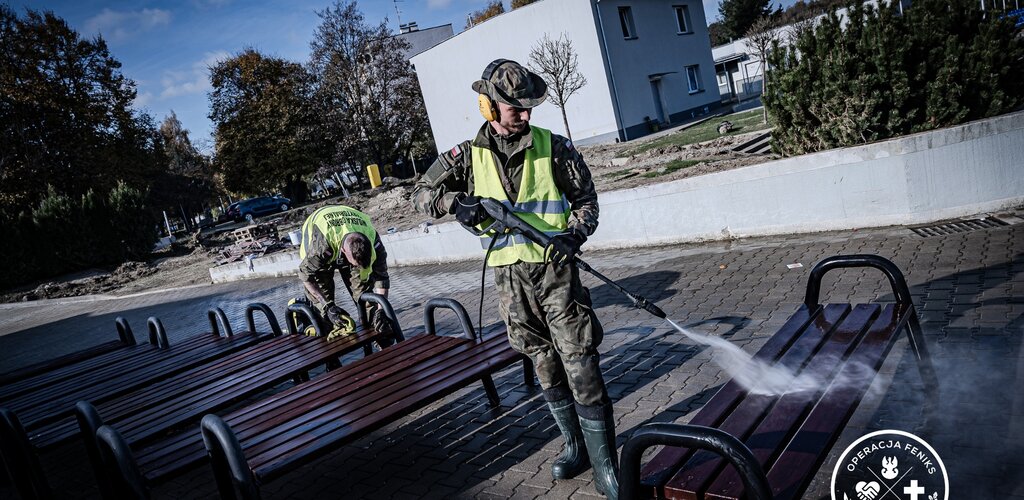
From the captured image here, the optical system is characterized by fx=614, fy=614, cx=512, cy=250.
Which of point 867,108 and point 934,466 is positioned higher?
point 867,108

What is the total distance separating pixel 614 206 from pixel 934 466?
6894 millimetres

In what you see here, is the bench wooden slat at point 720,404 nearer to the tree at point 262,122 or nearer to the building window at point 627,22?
the building window at point 627,22

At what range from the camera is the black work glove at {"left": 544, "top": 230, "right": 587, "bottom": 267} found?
2.92 metres

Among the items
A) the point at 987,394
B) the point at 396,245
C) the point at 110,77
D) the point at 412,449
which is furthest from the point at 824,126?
the point at 110,77

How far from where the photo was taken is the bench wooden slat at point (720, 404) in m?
2.22

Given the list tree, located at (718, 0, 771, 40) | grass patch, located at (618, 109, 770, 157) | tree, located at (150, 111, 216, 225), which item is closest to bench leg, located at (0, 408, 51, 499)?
grass patch, located at (618, 109, 770, 157)

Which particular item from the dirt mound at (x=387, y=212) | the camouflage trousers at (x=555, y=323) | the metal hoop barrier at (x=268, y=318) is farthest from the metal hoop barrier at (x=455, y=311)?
the dirt mound at (x=387, y=212)

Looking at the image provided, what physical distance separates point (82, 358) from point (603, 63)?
22145mm

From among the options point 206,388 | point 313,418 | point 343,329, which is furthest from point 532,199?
point 206,388

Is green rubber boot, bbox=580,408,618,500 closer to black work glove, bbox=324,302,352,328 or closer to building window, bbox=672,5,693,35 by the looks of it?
black work glove, bbox=324,302,352,328

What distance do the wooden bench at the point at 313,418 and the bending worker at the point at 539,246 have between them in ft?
2.45

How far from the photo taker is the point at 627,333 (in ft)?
18.6

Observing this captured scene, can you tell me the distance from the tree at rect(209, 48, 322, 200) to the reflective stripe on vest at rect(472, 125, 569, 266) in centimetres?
3571

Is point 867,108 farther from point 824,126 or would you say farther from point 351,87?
point 351,87
